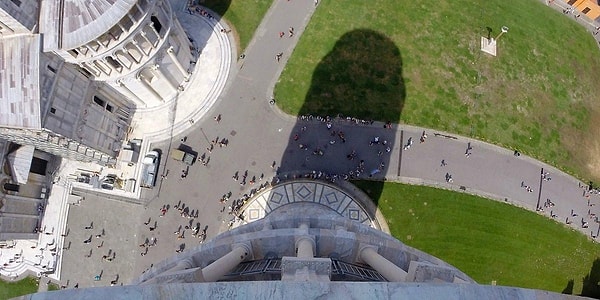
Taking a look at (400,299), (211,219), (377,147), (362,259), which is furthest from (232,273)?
(377,147)

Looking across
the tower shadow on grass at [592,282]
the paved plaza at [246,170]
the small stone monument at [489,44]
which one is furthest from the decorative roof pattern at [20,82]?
the tower shadow on grass at [592,282]

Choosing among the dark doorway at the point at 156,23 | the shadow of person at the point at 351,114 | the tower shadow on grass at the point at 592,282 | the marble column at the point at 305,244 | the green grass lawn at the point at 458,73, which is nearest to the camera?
the marble column at the point at 305,244

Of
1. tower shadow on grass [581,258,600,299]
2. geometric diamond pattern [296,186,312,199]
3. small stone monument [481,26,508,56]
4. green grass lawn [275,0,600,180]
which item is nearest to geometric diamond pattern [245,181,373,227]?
geometric diamond pattern [296,186,312,199]

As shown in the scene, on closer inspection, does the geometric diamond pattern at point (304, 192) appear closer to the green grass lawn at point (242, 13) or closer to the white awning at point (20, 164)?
the green grass lawn at point (242, 13)

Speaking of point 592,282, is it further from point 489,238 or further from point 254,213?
point 254,213

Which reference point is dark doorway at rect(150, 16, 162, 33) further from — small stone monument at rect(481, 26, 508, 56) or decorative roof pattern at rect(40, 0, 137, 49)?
small stone monument at rect(481, 26, 508, 56)
